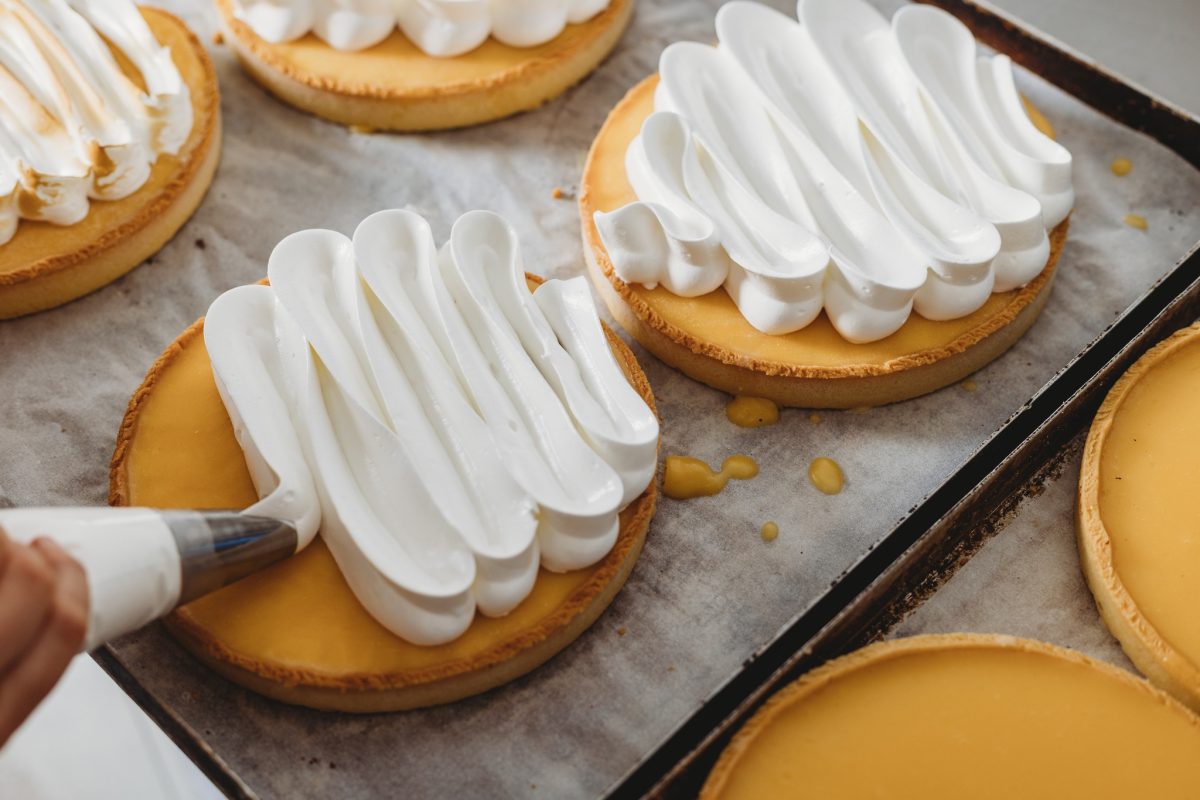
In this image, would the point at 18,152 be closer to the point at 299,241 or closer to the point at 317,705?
the point at 299,241

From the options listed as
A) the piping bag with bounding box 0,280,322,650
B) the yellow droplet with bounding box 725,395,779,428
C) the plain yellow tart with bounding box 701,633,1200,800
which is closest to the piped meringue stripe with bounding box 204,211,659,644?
the piping bag with bounding box 0,280,322,650

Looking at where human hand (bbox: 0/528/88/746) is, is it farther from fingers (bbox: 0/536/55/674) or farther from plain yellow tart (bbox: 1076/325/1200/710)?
plain yellow tart (bbox: 1076/325/1200/710)

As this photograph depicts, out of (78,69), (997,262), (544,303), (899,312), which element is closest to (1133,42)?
(997,262)

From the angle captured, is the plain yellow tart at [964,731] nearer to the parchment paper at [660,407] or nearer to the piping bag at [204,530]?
the parchment paper at [660,407]

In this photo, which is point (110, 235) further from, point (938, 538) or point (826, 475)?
point (938, 538)

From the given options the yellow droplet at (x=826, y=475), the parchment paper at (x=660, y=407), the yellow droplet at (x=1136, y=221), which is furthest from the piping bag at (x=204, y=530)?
the yellow droplet at (x=1136, y=221)
